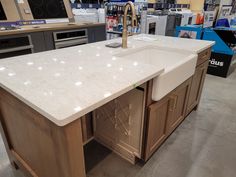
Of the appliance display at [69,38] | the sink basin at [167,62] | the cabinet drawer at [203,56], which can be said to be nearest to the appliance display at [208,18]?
the cabinet drawer at [203,56]

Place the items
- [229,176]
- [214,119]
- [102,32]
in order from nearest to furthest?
[229,176], [214,119], [102,32]

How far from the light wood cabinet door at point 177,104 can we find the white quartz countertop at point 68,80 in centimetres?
48

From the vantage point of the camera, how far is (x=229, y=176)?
1.47m

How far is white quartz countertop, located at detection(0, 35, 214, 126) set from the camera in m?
0.71

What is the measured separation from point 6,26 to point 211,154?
3.00 m

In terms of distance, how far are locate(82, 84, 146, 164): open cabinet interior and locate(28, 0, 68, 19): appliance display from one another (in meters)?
2.23

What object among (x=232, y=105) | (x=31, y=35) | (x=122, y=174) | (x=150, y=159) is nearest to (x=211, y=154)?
(x=150, y=159)

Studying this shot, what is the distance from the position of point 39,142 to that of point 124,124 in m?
0.67

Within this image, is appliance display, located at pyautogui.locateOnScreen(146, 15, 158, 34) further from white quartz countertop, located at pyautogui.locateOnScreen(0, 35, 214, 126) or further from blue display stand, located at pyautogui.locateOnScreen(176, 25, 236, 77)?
white quartz countertop, located at pyautogui.locateOnScreen(0, 35, 214, 126)

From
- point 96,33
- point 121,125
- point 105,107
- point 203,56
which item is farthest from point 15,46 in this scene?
point 203,56

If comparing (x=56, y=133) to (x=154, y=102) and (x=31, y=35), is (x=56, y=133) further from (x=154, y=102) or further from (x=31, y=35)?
(x=31, y=35)

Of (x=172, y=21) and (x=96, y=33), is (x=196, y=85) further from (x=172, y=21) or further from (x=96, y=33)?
(x=172, y=21)

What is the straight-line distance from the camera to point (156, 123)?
1.40 m

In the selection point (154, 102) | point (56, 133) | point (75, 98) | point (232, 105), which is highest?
point (75, 98)
